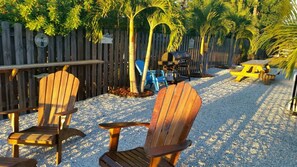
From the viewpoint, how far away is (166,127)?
8.24 feet

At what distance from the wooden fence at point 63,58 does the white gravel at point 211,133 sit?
407 mm

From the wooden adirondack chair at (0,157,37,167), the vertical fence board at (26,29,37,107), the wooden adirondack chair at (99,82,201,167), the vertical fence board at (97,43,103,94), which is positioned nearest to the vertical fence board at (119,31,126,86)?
the vertical fence board at (97,43,103,94)

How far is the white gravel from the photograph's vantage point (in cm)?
318

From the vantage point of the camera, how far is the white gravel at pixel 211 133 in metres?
3.18

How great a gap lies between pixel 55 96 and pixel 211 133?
2.66m

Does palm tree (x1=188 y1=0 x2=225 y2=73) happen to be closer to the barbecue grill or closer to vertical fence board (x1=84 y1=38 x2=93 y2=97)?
the barbecue grill

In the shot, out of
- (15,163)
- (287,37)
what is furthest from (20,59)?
(287,37)

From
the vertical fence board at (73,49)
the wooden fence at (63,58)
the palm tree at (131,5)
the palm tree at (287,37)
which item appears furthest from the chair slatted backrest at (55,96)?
the palm tree at (287,37)

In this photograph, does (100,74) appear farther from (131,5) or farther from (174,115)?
(174,115)

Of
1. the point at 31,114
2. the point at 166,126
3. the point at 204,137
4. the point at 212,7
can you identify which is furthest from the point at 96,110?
the point at 212,7

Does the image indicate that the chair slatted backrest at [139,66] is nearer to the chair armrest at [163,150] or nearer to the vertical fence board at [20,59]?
the vertical fence board at [20,59]

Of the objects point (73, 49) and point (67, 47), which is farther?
point (73, 49)

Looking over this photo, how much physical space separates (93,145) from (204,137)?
1.82 meters

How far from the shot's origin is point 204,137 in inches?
156
